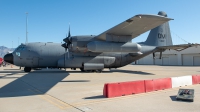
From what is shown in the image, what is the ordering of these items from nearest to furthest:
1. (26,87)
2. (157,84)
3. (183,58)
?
(157,84)
(26,87)
(183,58)

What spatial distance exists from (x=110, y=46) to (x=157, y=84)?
578 cm

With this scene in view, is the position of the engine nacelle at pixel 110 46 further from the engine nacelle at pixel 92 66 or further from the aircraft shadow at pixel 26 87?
the engine nacelle at pixel 92 66

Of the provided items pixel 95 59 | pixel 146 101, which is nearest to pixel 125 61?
pixel 95 59

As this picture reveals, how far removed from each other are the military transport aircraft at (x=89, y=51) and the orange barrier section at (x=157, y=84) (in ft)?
17.3

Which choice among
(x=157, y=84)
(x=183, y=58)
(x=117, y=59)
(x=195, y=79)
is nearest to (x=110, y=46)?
(x=157, y=84)

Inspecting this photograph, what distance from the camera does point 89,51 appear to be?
23438mm

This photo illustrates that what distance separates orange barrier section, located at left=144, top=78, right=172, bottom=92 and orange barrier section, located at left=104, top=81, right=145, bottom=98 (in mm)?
428

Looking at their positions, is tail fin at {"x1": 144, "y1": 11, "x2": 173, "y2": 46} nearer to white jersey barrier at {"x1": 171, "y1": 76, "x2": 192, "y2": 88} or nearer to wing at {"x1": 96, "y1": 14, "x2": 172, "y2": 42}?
wing at {"x1": 96, "y1": 14, "x2": 172, "y2": 42}

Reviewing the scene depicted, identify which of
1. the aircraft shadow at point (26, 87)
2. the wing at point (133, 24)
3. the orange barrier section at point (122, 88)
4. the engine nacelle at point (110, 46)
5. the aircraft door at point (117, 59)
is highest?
the wing at point (133, 24)

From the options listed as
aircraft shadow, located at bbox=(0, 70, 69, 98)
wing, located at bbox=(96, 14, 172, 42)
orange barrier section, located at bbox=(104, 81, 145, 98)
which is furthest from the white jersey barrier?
aircraft shadow, located at bbox=(0, 70, 69, 98)

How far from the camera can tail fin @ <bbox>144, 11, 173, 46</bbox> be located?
26422 millimetres

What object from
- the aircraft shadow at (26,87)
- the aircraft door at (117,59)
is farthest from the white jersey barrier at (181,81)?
the aircraft door at (117,59)

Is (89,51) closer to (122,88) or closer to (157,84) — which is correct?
(157,84)

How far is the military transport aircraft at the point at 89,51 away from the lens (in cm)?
1555
